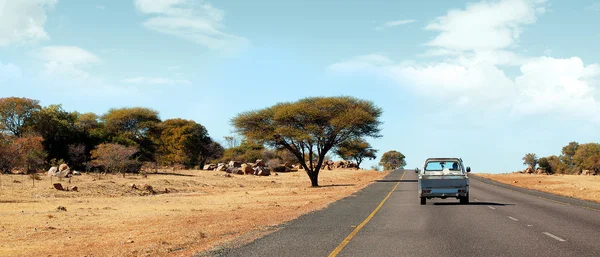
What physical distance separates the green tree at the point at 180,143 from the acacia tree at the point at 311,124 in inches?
1706

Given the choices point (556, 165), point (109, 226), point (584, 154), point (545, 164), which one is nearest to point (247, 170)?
point (109, 226)

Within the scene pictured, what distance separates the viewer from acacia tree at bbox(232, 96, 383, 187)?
53.7 meters

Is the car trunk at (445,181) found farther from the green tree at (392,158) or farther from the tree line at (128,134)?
the green tree at (392,158)

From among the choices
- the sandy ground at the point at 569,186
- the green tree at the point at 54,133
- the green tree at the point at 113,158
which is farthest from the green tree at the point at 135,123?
the sandy ground at the point at 569,186

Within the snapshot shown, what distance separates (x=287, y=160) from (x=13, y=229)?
99.9 meters

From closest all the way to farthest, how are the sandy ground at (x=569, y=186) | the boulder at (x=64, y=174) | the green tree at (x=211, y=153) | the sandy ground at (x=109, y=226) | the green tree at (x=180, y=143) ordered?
1. the sandy ground at (x=109, y=226)
2. the sandy ground at (x=569, y=186)
3. the boulder at (x=64, y=174)
4. the green tree at (x=180, y=143)
5. the green tree at (x=211, y=153)

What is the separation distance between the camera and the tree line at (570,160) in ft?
394

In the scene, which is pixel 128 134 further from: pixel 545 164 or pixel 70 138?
pixel 545 164

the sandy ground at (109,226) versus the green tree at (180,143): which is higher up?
the green tree at (180,143)

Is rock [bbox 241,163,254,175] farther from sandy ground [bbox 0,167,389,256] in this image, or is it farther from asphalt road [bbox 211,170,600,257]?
asphalt road [bbox 211,170,600,257]

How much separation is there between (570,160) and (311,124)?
109290 mm

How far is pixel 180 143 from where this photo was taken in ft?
322

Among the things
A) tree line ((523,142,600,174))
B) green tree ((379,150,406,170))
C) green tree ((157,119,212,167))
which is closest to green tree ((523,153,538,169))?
tree line ((523,142,600,174))

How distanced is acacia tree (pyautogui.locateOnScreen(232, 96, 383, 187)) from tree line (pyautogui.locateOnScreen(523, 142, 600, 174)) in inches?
2927
